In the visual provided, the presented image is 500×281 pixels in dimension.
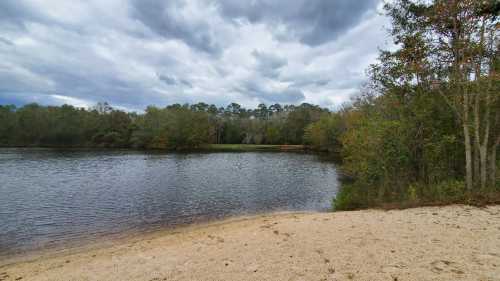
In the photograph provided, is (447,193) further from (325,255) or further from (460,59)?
(325,255)

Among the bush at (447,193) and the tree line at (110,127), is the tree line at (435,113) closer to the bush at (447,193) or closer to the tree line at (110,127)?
the bush at (447,193)

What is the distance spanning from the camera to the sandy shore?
4.31 metres

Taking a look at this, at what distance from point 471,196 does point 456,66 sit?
15.9 ft

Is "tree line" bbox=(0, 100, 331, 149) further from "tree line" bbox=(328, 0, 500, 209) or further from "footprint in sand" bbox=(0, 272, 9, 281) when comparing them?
"footprint in sand" bbox=(0, 272, 9, 281)

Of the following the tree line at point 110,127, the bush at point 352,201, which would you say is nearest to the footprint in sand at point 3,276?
the bush at point 352,201

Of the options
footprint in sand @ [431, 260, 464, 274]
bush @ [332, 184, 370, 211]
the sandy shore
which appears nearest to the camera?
footprint in sand @ [431, 260, 464, 274]

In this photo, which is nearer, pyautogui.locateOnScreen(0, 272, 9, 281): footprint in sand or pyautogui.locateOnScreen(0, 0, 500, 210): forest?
pyautogui.locateOnScreen(0, 272, 9, 281): footprint in sand

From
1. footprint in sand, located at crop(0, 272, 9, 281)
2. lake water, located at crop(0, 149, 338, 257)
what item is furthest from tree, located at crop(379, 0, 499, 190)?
footprint in sand, located at crop(0, 272, 9, 281)

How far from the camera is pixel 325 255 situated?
5074 millimetres

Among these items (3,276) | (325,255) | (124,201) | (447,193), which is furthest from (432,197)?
(124,201)

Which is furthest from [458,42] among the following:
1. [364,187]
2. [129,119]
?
[129,119]

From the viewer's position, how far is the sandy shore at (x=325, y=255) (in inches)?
170

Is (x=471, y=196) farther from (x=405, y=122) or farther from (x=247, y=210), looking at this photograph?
(x=247, y=210)

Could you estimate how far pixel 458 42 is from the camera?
28.8ft
